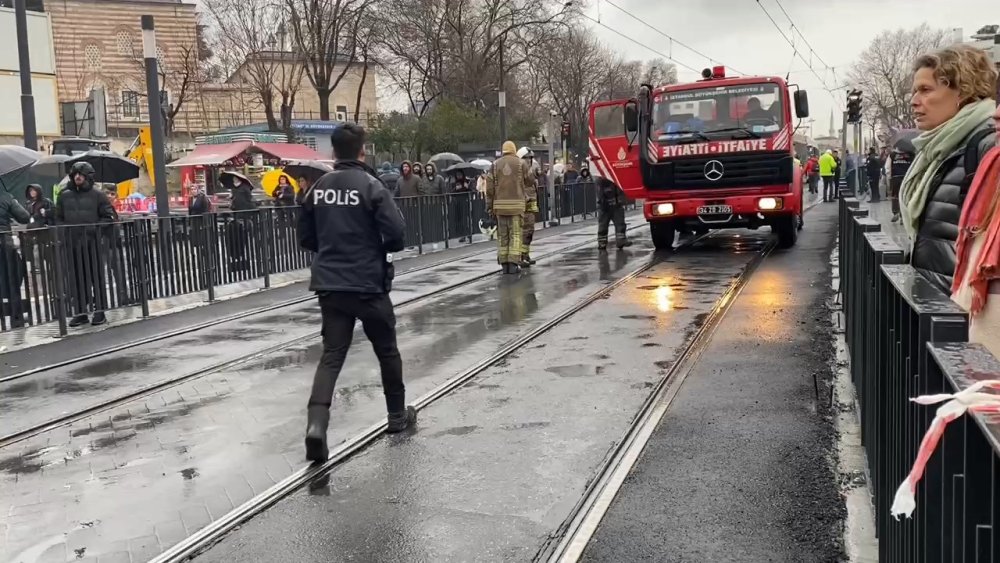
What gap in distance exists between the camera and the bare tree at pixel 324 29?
3819 cm

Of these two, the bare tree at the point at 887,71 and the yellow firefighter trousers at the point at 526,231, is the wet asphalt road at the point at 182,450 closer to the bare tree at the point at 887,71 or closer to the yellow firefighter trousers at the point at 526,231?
the yellow firefighter trousers at the point at 526,231

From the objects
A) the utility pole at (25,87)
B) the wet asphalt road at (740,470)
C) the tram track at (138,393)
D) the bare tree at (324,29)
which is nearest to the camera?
the wet asphalt road at (740,470)

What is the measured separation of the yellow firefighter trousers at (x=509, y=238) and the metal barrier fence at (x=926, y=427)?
374 inches

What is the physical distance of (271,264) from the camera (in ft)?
46.2

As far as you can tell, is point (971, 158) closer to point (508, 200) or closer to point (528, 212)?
point (508, 200)

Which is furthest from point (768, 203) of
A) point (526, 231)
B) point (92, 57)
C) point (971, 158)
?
point (92, 57)

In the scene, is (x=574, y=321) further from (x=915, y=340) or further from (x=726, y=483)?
(x=915, y=340)

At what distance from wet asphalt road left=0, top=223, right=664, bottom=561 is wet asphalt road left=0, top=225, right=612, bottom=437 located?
30 centimetres

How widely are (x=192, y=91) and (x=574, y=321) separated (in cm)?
4725

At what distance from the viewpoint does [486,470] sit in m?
5.02

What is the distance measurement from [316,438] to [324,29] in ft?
120

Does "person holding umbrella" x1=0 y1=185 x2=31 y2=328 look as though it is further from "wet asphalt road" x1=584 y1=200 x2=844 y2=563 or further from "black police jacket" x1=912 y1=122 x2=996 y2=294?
"black police jacket" x1=912 y1=122 x2=996 y2=294

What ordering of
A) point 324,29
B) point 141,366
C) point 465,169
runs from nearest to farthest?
point 141,366, point 465,169, point 324,29

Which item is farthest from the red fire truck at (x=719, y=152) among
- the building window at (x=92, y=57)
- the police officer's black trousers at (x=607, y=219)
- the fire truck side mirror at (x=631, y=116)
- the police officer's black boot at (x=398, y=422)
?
the building window at (x=92, y=57)
